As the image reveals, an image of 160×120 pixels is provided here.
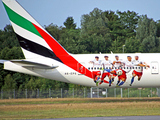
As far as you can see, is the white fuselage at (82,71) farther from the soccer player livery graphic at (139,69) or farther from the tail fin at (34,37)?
the tail fin at (34,37)

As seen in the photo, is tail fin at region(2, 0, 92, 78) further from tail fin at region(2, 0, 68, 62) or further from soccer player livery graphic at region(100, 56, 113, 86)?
soccer player livery graphic at region(100, 56, 113, 86)

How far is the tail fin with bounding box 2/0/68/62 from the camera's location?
33656mm

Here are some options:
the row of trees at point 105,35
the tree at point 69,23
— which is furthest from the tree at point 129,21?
the tree at point 69,23

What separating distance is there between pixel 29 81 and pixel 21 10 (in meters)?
25.4

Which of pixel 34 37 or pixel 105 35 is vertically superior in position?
pixel 105 35

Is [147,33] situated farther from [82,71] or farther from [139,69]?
[82,71]

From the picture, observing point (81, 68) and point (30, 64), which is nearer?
point (30, 64)

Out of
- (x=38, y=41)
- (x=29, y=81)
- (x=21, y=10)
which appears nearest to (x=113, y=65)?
(x=38, y=41)

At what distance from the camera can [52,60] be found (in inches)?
1329

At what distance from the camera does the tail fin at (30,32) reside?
33656mm

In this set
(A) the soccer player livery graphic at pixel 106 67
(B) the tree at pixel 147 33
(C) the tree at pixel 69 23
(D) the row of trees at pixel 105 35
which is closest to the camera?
(A) the soccer player livery graphic at pixel 106 67

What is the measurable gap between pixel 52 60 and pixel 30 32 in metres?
4.30

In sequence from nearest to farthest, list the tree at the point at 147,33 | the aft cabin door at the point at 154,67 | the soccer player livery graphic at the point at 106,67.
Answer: the soccer player livery graphic at the point at 106,67
the aft cabin door at the point at 154,67
the tree at the point at 147,33

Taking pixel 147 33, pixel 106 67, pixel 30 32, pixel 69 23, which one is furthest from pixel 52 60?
pixel 69 23
